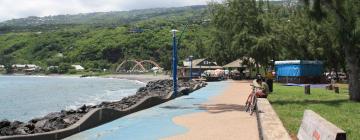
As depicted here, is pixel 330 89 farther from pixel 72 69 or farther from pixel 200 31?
pixel 72 69

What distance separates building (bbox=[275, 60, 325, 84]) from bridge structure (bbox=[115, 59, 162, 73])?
10754 centimetres

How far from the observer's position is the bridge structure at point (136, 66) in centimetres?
15600

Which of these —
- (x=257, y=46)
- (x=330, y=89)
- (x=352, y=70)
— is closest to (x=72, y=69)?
(x=257, y=46)

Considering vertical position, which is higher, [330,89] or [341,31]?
[341,31]

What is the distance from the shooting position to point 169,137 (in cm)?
1340

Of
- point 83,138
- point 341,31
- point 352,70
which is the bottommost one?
point 83,138

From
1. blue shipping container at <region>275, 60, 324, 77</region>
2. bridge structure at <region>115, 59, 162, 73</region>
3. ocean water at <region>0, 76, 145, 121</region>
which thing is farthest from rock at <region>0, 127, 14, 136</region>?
bridge structure at <region>115, 59, 162, 73</region>

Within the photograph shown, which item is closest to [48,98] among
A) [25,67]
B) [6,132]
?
[6,132]

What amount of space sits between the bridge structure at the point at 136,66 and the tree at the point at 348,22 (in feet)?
433

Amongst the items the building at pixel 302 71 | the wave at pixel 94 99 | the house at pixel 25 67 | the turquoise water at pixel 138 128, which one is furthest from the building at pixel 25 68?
the turquoise water at pixel 138 128

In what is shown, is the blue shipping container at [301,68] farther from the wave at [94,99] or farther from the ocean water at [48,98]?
the ocean water at [48,98]

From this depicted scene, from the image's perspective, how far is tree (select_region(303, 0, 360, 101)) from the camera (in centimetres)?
2191

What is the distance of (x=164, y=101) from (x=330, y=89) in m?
12.4

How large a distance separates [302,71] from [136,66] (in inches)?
4560
